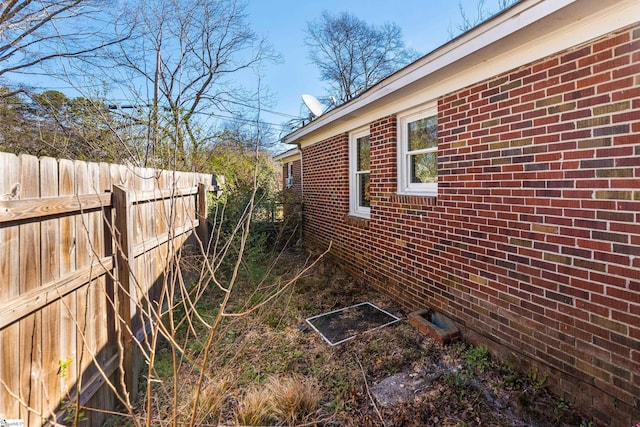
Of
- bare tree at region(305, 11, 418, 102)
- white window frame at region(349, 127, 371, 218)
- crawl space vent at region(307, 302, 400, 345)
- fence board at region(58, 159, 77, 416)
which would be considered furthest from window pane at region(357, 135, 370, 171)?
bare tree at region(305, 11, 418, 102)

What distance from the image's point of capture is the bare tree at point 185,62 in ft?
20.5

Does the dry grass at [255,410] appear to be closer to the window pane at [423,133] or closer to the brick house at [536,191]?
the brick house at [536,191]

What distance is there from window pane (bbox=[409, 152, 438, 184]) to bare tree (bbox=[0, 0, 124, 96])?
8065 mm

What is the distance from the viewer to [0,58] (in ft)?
24.9

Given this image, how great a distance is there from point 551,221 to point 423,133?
2025mm

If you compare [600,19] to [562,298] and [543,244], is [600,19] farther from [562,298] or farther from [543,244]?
[562,298]

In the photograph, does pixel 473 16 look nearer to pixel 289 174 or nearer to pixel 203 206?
pixel 289 174

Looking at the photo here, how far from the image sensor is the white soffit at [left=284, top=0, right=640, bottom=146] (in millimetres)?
2215

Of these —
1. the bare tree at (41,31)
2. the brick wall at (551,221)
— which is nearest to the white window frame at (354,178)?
the brick wall at (551,221)

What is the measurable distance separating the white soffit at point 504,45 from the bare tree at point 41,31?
7.70 m

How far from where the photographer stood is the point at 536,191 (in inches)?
106

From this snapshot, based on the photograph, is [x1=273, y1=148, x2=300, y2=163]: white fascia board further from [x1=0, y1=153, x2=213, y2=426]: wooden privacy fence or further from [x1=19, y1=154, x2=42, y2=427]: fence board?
[x1=19, y1=154, x2=42, y2=427]: fence board

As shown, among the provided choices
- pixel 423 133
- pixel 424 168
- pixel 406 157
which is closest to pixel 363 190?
pixel 406 157

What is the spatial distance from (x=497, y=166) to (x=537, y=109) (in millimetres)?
572
